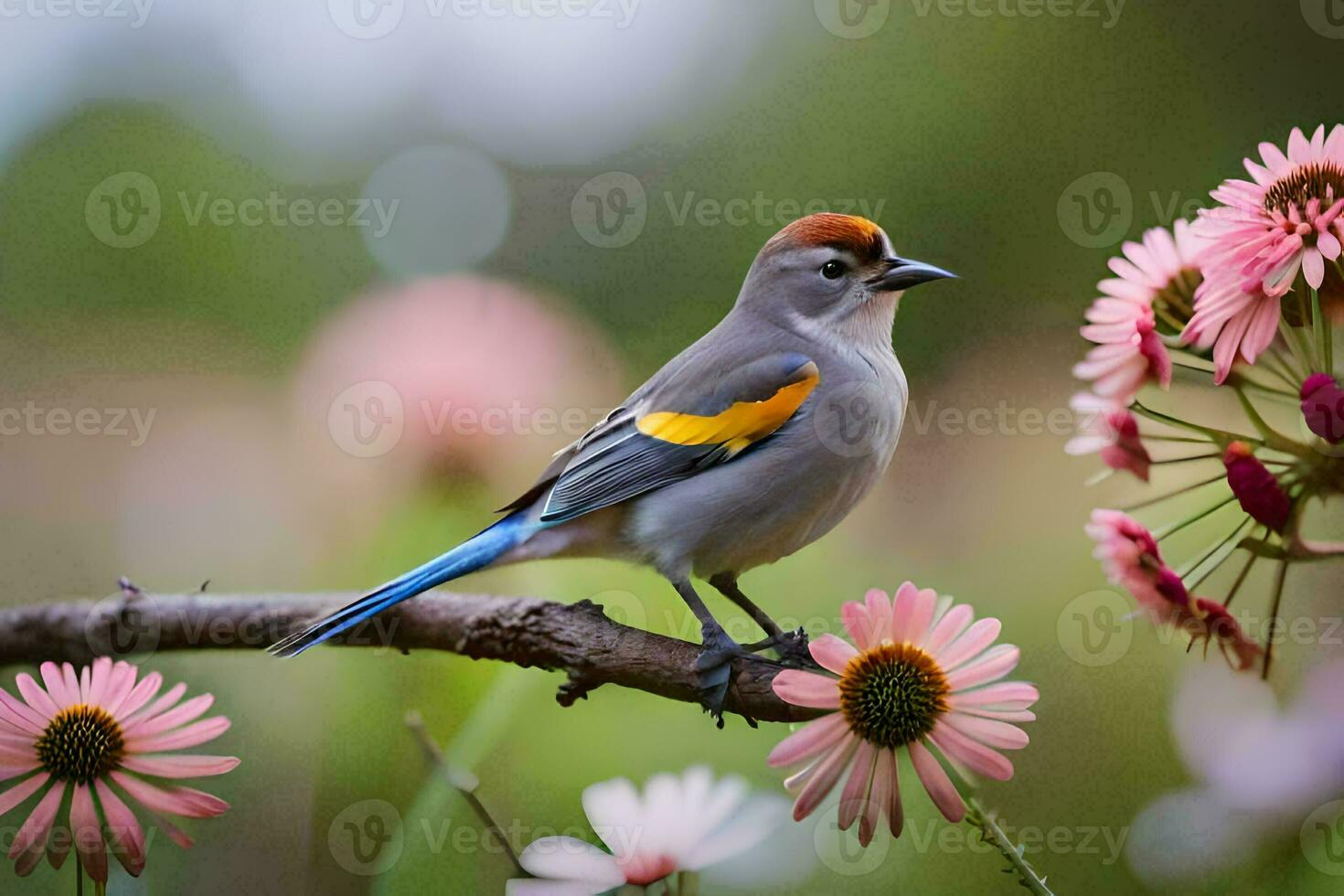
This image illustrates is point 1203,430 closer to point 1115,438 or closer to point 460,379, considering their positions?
point 1115,438

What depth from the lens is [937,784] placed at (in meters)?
0.50

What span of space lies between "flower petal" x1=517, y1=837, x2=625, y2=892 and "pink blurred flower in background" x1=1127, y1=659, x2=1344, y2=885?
14.5 inches

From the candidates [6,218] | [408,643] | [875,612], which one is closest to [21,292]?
[6,218]

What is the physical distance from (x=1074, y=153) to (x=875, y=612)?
2.68 ft

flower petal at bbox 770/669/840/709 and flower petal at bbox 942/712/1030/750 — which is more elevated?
flower petal at bbox 770/669/840/709

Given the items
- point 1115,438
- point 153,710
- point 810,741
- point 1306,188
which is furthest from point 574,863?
point 1306,188

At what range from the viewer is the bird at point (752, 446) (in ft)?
2.42

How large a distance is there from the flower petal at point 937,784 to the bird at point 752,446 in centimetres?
17

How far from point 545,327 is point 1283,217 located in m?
0.62

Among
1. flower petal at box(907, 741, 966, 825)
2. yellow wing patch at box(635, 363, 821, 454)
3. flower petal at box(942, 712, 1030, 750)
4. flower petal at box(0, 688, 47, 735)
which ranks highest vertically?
yellow wing patch at box(635, 363, 821, 454)

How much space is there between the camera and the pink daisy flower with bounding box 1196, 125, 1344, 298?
1.67 ft

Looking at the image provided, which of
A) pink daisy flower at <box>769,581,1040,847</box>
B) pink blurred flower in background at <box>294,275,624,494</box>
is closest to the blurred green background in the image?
pink blurred flower in background at <box>294,275,624,494</box>

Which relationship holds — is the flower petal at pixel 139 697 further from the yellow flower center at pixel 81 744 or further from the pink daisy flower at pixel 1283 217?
the pink daisy flower at pixel 1283 217

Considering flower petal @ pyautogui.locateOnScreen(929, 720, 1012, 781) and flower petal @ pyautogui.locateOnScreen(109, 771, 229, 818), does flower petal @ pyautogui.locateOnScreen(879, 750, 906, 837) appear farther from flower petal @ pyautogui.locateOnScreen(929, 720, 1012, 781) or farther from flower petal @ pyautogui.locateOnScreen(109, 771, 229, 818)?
flower petal @ pyautogui.locateOnScreen(109, 771, 229, 818)
